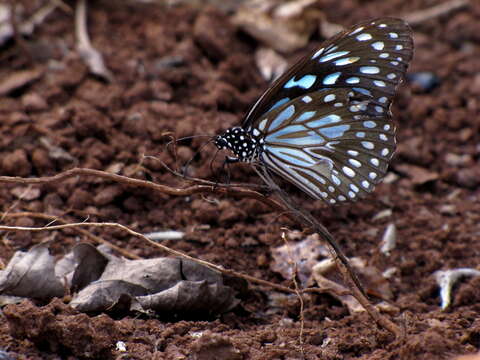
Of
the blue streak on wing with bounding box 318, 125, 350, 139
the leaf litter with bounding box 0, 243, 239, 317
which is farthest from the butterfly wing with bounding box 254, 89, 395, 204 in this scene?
the leaf litter with bounding box 0, 243, 239, 317

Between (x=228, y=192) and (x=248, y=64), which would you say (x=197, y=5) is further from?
(x=228, y=192)

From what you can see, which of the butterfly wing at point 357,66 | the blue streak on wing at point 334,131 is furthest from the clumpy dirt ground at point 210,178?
the butterfly wing at point 357,66

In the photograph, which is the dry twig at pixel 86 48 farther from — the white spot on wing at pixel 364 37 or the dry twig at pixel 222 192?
the white spot on wing at pixel 364 37

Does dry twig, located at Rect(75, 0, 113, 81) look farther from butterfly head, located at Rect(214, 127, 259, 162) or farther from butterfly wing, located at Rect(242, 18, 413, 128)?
butterfly wing, located at Rect(242, 18, 413, 128)

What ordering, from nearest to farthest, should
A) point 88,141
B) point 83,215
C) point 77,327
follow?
point 77,327 < point 83,215 < point 88,141

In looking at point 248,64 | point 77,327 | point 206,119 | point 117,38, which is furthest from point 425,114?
point 77,327
